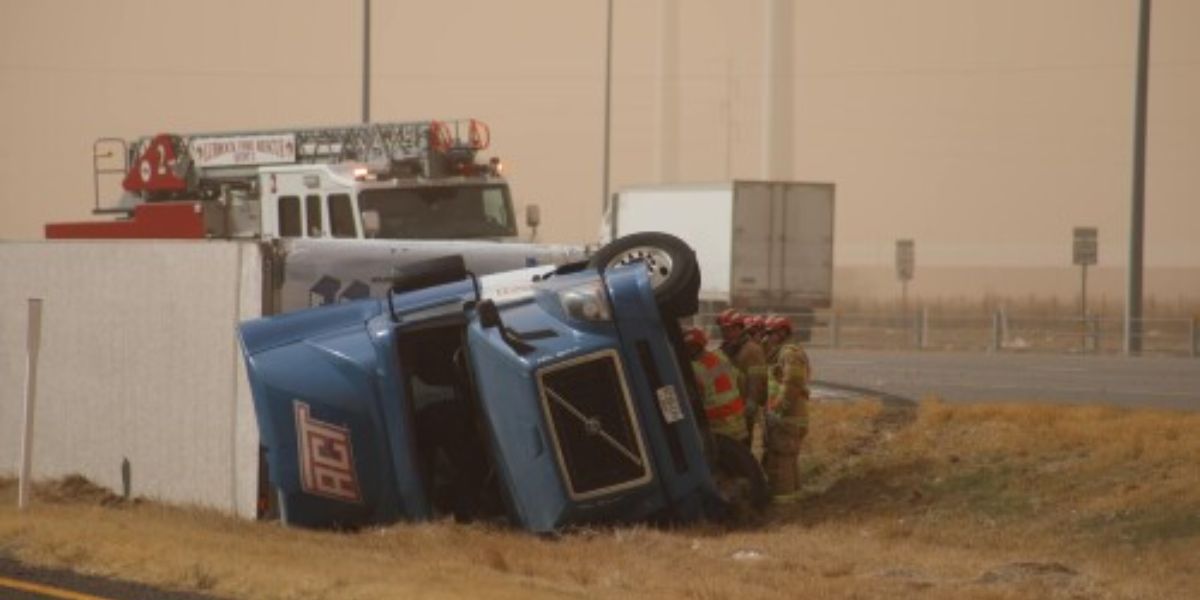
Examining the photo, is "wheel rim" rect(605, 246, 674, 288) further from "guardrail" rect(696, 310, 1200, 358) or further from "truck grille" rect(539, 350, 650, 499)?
"guardrail" rect(696, 310, 1200, 358)

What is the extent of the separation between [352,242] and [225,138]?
1475cm

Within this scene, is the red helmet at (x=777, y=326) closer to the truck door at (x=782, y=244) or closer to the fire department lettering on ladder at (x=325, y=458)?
the fire department lettering on ladder at (x=325, y=458)

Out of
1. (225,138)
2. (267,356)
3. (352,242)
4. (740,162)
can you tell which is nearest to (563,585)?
(267,356)

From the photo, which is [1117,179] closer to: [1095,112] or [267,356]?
[1095,112]

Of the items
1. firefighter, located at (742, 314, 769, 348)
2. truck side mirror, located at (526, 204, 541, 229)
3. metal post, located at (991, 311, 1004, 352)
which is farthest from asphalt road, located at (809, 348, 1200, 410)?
firefighter, located at (742, 314, 769, 348)

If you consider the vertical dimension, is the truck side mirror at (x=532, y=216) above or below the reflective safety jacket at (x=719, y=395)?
above

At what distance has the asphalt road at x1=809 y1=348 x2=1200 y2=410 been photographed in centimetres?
2855

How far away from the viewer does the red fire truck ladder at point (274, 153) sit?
29859 mm

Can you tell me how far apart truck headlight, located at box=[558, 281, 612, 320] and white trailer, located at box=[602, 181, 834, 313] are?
34596mm

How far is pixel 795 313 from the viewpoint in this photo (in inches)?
2036

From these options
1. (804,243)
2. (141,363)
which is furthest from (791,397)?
(804,243)

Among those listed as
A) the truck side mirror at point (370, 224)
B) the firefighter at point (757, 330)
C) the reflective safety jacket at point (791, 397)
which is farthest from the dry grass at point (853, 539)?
the truck side mirror at point (370, 224)

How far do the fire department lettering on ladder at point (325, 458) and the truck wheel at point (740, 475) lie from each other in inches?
111

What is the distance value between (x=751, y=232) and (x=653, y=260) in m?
33.7
